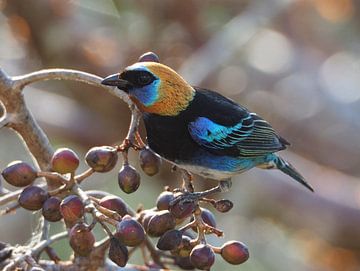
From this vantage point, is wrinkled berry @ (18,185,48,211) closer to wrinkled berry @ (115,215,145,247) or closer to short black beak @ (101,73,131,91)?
wrinkled berry @ (115,215,145,247)

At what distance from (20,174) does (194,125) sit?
881mm

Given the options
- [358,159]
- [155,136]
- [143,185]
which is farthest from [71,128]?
[155,136]

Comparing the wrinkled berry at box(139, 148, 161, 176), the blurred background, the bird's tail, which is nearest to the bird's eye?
the wrinkled berry at box(139, 148, 161, 176)

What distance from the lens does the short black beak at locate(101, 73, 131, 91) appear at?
2.63m

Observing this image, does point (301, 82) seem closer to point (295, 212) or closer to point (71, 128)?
point (295, 212)

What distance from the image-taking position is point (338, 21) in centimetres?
595

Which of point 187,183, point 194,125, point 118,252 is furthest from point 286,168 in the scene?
point 118,252

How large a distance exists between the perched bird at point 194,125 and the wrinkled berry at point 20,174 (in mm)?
451

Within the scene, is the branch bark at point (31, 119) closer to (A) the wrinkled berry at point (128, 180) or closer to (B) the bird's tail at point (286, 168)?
(A) the wrinkled berry at point (128, 180)

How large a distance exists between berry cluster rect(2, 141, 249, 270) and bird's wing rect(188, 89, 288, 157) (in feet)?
2.13

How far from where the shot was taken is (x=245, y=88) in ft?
18.6

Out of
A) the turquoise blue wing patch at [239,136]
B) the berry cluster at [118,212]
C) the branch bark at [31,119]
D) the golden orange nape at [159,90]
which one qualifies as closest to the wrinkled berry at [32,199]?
the berry cluster at [118,212]

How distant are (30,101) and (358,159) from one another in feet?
6.95

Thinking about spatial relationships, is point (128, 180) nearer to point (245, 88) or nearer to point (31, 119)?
point (31, 119)
